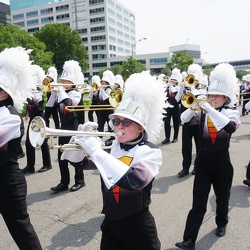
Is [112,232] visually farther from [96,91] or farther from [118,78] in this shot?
[118,78]

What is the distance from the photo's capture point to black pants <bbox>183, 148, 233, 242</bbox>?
3.65 metres

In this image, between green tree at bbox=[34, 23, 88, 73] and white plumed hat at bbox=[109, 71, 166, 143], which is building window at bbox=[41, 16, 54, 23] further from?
white plumed hat at bbox=[109, 71, 166, 143]

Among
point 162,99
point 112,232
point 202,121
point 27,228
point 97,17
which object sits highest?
point 97,17

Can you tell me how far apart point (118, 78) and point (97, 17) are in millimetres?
83486

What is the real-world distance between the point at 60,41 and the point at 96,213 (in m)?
56.4

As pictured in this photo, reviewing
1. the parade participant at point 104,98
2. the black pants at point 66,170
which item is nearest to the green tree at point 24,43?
the parade participant at point 104,98

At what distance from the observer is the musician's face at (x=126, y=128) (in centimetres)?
241

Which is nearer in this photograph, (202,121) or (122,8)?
(202,121)

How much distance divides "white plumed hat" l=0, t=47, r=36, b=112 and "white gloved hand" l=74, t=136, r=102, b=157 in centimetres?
133

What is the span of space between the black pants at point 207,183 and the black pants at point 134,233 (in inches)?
51.4

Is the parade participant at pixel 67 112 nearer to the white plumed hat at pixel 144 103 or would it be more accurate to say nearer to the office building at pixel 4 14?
the white plumed hat at pixel 144 103

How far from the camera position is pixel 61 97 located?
5816 mm

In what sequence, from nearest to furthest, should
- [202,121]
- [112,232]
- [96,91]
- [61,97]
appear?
[112,232] → [202,121] → [61,97] → [96,91]

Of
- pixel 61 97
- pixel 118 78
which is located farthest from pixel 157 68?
pixel 61 97
